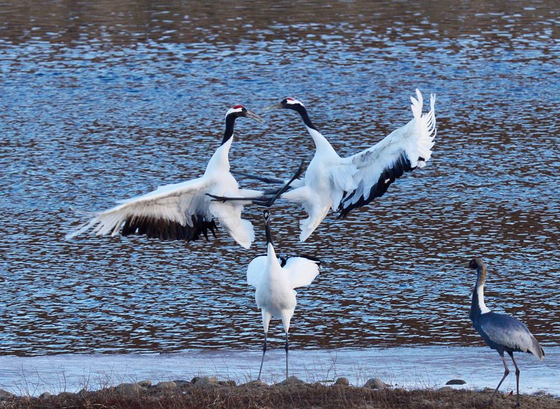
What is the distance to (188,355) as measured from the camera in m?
8.90

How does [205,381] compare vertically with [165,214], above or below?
below

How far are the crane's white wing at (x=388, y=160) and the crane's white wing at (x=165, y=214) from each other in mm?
1060

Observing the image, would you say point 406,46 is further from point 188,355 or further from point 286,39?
point 188,355

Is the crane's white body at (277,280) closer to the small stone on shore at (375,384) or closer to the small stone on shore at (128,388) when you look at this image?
the small stone on shore at (375,384)

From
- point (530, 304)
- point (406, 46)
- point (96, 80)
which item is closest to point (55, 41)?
point (96, 80)

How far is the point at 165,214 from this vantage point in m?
8.88

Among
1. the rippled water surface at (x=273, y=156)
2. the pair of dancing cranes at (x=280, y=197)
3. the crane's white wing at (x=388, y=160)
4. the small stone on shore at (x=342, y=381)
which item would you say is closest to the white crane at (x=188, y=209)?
the pair of dancing cranes at (x=280, y=197)

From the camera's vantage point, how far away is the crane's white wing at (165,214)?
852 cm

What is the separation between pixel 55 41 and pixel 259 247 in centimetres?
1043

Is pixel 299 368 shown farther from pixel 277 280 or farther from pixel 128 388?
pixel 128 388

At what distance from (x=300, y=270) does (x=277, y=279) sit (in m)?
0.38

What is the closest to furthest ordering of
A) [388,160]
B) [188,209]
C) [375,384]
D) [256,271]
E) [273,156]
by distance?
[375,384], [388,160], [256,271], [188,209], [273,156]

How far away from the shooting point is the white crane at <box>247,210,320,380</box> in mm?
8234

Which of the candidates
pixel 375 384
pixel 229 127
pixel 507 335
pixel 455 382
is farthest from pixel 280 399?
pixel 229 127
